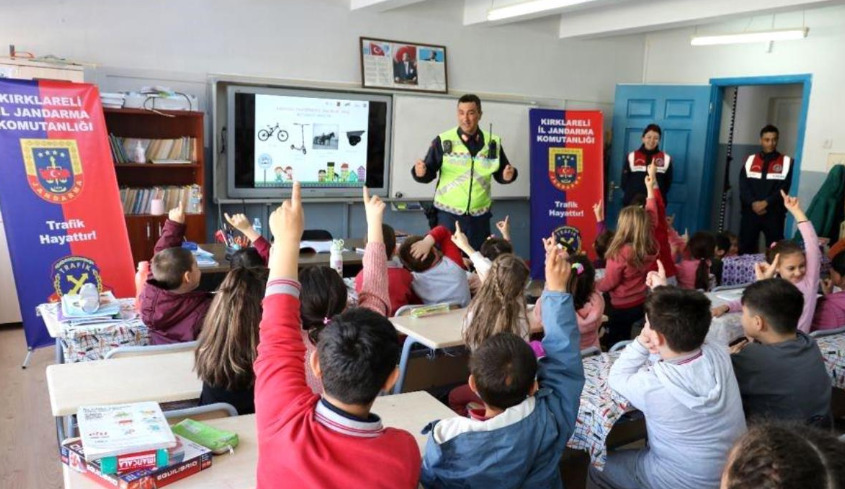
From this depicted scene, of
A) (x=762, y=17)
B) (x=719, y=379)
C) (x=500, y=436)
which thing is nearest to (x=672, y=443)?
(x=719, y=379)

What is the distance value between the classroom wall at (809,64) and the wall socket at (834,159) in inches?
1.6

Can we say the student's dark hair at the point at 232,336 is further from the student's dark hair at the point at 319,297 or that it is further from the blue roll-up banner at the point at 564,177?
the blue roll-up banner at the point at 564,177

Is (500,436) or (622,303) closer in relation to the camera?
(500,436)

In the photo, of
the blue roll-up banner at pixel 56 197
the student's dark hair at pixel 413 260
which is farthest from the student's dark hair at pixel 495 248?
the blue roll-up banner at pixel 56 197

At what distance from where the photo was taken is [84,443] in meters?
1.51

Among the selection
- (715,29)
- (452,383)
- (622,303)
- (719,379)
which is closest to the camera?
(719,379)

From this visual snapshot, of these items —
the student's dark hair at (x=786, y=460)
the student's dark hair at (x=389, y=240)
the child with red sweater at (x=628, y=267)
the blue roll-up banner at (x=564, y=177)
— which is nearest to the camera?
the student's dark hair at (x=786, y=460)

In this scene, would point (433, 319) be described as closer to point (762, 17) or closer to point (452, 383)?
point (452, 383)

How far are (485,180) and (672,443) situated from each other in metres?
3.28

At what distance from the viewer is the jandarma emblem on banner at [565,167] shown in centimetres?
702

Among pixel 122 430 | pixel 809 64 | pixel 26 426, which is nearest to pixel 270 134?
pixel 26 426

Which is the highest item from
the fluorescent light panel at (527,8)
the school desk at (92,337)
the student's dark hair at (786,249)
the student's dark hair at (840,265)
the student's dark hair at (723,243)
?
the fluorescent light panel at (527,8)

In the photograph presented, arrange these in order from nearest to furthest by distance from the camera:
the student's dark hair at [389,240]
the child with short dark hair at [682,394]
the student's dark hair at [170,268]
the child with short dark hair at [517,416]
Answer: the child with short dark hair at [517,416]
the child with short dark hair at [682,394]
the student's dark hair at [170,268]
the student's dark hair at [389,240]

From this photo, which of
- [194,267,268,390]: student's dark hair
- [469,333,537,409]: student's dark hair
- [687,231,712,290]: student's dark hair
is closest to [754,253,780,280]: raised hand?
[687,231,712,290]: student's dark hair
